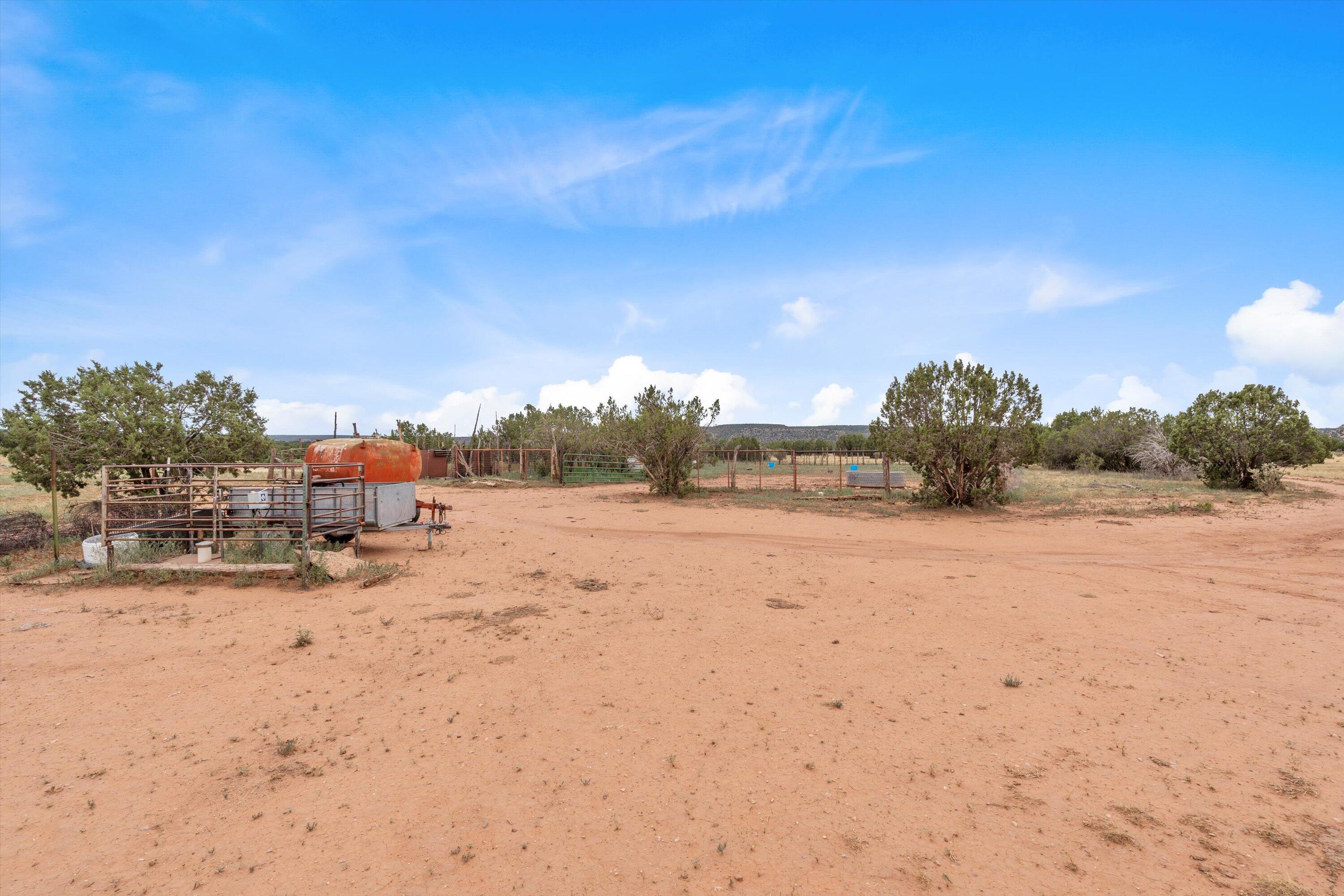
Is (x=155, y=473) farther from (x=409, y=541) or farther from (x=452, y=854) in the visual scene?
(x=452, y=854)

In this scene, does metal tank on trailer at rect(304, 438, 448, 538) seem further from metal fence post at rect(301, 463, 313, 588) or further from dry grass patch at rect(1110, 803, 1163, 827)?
dry grass patch at rect(1110, 803, 1163, 827)

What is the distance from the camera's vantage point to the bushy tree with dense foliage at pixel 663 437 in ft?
73.6

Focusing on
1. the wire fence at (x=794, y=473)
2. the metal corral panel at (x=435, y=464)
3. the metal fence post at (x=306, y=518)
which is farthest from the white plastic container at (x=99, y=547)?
the metal corral panel at (x=435, y=464)

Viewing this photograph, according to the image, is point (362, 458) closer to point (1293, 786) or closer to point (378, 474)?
point (378, 474)

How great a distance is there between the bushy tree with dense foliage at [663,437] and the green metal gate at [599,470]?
7.65 m

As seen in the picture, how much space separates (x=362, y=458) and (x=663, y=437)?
1231cm

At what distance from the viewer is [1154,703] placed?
4.95m

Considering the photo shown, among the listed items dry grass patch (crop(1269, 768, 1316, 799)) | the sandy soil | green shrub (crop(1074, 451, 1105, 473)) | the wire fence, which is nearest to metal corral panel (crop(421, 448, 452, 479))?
the wire fence

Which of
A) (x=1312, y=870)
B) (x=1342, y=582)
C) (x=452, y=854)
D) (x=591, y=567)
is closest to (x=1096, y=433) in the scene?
(x=1342, y=582)

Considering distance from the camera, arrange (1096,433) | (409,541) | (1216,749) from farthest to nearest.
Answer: (1096,433), (409,541), (1216,749)

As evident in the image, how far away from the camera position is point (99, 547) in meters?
9.60

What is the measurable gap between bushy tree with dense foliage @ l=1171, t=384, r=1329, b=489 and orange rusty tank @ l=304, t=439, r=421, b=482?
29104 mm

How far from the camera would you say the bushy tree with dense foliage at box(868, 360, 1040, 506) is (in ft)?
56.6

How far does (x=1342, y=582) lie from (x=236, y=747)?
14.2m
